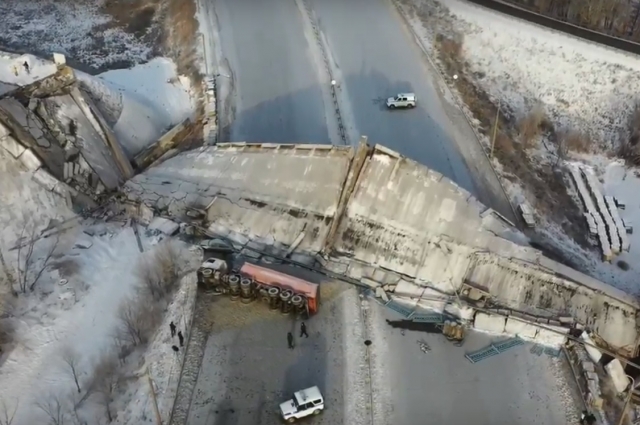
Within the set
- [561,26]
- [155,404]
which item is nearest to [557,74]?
[561,26]

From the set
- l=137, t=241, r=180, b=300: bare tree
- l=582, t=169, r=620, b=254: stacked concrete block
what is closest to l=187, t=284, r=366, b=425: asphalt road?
l=137, t=241, r=180, b=300: bare tree

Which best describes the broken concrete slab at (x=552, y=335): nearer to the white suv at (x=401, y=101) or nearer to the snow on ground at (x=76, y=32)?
the white suv at (x=401, y=101)

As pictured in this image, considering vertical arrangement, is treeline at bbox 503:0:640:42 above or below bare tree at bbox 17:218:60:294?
above

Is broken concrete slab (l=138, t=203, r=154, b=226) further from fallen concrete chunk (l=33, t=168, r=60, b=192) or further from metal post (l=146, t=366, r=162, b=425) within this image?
metal post (l=146, t=366, r=162, b=425)

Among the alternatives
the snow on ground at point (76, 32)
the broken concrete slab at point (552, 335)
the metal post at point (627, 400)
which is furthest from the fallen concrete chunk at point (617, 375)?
the snow on ground at point (76, 32)

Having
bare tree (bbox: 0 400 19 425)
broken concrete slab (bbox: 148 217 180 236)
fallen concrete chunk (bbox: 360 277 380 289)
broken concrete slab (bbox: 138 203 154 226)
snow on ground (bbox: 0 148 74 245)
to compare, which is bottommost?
bare tree (bbox: 0 400 19 425)

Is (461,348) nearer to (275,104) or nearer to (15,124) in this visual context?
(275,104)

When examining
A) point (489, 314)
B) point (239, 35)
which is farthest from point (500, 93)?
point (489, 314)
